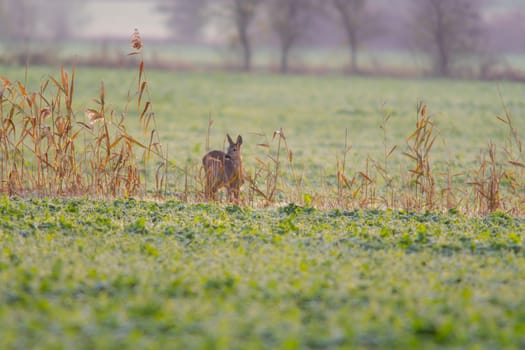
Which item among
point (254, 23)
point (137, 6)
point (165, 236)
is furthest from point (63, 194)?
point (137, 6)

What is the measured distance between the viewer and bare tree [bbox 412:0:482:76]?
144 feet

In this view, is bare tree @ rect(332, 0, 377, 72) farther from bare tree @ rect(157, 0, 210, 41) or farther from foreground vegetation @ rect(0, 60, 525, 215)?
bare tree @ rect(157, 0, 210, 41)

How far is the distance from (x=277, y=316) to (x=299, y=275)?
3.62 ft

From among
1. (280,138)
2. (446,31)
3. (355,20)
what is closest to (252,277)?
(280,138)

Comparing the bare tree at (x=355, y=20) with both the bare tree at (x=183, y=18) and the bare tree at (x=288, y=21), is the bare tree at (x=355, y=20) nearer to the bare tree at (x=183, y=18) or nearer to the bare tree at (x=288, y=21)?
the bare tree at (x=288, y=21)

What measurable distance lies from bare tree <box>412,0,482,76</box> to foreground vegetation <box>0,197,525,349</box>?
36201 mm

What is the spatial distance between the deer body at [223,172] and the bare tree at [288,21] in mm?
36540

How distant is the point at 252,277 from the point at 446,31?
4058cm

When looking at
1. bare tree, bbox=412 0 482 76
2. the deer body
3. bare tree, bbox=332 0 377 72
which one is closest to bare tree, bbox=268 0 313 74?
bare tree, bbox=332 0 377 72

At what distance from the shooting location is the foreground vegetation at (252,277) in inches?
214

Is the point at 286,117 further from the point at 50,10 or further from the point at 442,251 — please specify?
the point at 50,10

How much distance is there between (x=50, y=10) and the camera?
370ft

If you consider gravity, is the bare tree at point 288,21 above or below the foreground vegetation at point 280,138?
above

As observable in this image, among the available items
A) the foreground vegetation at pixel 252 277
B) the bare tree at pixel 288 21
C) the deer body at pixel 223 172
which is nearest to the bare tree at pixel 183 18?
the bare tree at pixel 288 21
